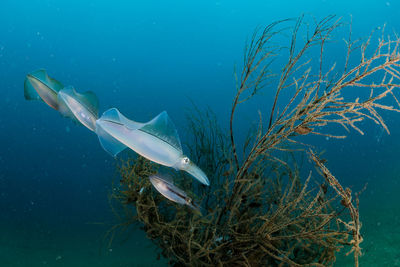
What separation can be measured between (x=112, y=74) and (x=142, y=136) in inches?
1497

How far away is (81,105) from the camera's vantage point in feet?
5.03

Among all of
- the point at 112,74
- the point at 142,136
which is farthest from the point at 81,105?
the point at 112,74

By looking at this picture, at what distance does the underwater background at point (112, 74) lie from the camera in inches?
1189

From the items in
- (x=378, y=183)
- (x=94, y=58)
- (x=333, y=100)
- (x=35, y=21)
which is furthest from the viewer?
(x=94, y=58)

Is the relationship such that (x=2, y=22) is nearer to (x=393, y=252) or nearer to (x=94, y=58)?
(x=94, y=58)

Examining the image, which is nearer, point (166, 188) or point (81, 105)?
point (81, 105)

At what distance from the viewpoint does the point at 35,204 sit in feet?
97.7

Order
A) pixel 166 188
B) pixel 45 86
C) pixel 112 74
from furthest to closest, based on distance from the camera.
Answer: pixel 112 74
pixel 166 188
pixel 45 86

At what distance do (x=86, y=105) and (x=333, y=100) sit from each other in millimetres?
2187

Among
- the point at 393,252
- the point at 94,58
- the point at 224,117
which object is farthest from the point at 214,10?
the point at 393,252

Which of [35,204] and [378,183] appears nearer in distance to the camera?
[378,183]

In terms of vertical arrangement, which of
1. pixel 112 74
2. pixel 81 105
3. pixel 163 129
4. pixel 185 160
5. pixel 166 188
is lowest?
pixel 166 188

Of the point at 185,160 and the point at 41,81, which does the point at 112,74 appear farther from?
the point at 185,160

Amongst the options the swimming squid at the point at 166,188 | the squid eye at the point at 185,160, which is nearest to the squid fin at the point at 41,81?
the squid eye at the point at 185,160
